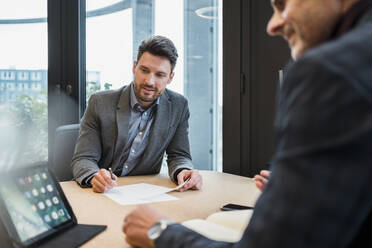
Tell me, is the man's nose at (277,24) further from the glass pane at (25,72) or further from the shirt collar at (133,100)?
the glass pane at (25,72)

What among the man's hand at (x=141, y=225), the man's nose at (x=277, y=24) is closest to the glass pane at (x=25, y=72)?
the man's hand at (x=141, y=225)

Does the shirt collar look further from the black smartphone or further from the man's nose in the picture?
the man's nose

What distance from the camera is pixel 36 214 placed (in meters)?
0.88

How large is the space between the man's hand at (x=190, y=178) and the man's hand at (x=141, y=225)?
72 centimetres

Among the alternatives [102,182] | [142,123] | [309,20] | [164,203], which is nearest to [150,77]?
[142,123]

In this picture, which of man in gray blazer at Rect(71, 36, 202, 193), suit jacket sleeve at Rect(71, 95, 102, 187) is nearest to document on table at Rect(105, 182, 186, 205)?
suit jacket sleeve at Rect(71, 95, 102, 187)

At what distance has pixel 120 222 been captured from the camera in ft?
3.52

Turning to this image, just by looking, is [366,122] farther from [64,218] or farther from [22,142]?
[22,142]

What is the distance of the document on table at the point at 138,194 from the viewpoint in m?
1.35

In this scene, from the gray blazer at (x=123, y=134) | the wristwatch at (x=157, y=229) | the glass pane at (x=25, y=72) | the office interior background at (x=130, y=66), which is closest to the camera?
the wristwatch at (x=157, y=229)

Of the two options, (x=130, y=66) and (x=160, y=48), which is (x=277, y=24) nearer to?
(x=160, y=48)

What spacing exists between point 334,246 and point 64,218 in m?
0.75

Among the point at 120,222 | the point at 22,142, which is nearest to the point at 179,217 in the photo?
the point at 120,222

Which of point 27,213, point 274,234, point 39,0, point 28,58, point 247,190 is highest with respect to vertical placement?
point 39,0
